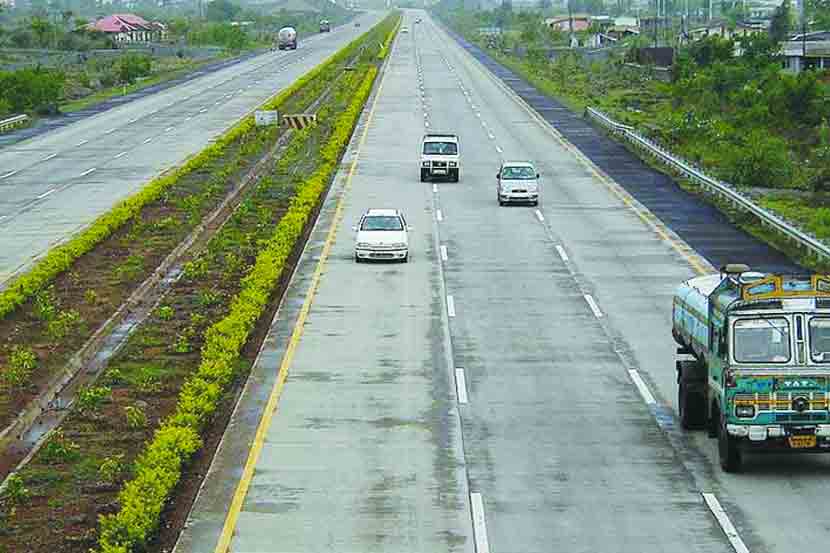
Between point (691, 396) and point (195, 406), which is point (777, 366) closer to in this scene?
point (691, 396)

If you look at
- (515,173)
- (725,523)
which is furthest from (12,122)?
(725,523)

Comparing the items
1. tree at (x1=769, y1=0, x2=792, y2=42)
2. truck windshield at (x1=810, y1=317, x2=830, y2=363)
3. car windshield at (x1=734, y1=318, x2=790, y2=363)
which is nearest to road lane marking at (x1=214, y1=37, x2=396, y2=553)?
car windshield at (x1=734, y1=318, x2=790, y2=363)

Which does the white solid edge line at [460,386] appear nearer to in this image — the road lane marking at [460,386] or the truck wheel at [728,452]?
the road lane marking at [460,386]

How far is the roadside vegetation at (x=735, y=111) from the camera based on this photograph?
205 ft

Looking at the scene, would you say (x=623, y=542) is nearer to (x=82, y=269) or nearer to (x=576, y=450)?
(x=576, y=450)

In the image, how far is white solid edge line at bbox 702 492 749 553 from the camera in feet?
65.4

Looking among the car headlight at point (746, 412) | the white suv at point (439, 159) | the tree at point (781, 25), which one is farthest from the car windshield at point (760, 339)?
the tree at point (781, 25)

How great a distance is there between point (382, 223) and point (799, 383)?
23.1 m

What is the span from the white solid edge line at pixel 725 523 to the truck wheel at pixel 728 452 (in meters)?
0.84

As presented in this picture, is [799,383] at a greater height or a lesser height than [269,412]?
greater

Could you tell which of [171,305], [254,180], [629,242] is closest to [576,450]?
[171,305]

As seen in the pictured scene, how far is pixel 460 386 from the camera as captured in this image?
29.1 meters

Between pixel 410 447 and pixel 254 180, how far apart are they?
3913 centimetres

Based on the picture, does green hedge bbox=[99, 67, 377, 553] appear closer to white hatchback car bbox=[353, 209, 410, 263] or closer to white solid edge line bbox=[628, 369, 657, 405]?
white hatchback car bbox=[353, 209, 410, 263]
